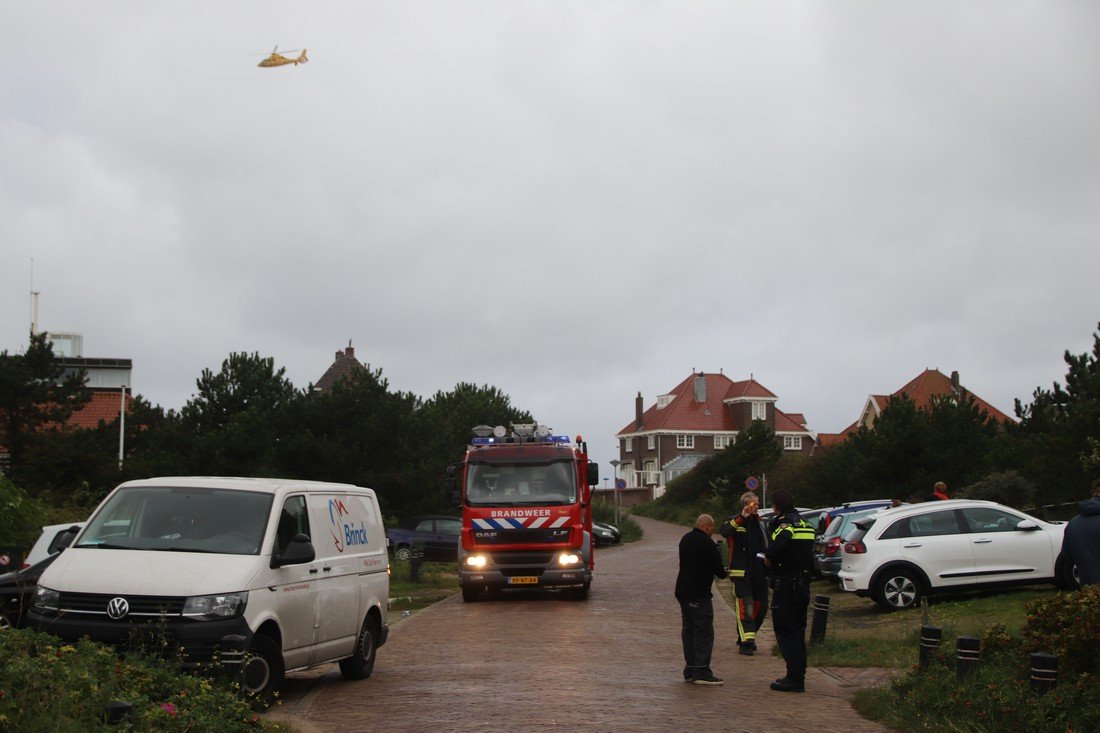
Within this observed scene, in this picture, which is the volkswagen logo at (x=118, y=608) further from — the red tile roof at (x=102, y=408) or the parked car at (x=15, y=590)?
the red tile roof at (x=102, y=408)

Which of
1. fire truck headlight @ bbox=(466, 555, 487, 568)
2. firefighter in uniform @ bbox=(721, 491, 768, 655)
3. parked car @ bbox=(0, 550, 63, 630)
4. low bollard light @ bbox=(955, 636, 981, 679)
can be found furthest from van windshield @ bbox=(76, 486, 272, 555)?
fire truck headlight @ bbox=(466, 555, 487, 568)

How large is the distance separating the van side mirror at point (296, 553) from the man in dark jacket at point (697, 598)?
3.96 m

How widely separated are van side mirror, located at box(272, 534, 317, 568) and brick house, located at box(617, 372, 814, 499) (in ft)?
322

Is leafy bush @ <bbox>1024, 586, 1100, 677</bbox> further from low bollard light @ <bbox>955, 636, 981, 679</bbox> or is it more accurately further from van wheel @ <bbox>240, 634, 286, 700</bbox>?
van wheel @ <bbox>240, 634, 286, 700</bbox>

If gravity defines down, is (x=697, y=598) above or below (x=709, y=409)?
below

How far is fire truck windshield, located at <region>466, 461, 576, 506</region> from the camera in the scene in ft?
75.5

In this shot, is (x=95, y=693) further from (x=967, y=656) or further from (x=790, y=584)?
(x=790, y=584)

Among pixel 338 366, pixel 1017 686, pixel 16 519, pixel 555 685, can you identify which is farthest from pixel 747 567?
pixel 338 366

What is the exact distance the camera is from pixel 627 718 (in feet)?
32.6

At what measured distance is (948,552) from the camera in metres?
19.0

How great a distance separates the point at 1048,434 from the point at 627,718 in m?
24.0

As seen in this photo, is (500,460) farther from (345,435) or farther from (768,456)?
(768,456)

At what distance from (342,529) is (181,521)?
75.6 inches

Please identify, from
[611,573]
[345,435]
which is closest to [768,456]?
[345,435]
